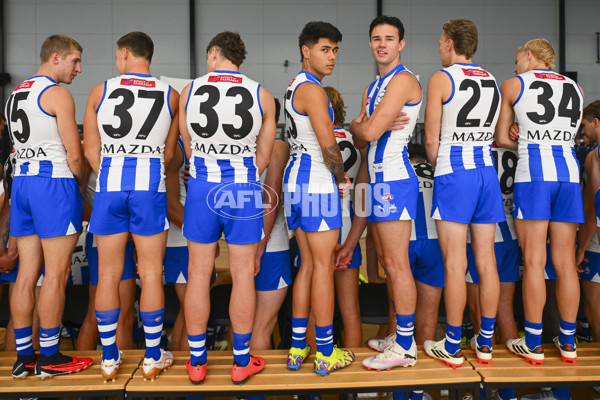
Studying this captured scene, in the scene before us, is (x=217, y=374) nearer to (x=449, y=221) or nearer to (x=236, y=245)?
(x=236, y=245)

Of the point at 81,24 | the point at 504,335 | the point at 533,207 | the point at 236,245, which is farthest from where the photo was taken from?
the point at 81,24

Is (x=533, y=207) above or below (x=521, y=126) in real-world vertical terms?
below

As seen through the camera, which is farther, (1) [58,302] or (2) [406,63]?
(2) [406,63]

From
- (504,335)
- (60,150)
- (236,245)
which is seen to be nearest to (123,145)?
(60,150)

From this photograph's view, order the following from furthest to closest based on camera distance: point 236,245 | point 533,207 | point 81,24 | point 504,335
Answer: point 81,24 < point 504,335 < point 533,207 < point 236,245

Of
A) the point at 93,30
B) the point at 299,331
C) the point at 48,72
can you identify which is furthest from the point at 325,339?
the point at 93,30

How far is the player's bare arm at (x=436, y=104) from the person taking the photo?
2.47 metres

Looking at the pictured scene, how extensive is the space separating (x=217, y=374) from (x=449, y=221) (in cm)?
159

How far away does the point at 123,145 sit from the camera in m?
2.41

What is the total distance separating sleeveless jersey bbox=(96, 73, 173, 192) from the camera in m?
2.38

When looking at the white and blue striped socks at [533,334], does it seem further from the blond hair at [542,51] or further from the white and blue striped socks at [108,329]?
the white and blue striped socks at [108,329]

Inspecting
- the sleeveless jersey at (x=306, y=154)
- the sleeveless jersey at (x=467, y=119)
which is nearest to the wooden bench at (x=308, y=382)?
the sleeveless jersey at (x=306, y=154)

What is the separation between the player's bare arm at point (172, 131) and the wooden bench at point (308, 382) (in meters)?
1.25

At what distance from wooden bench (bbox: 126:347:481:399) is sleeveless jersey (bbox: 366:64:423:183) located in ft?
3.63
